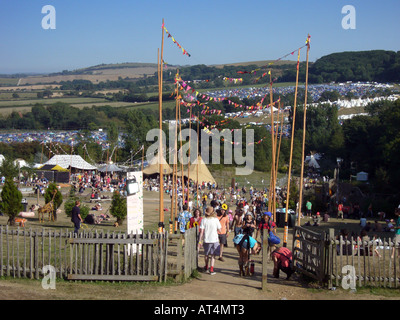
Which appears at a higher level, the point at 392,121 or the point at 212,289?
the point at 392,121

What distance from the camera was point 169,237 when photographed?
10617 millimetres

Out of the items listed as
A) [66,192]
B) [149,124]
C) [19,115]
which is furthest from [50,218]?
[19,115]

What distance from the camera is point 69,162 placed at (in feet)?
179

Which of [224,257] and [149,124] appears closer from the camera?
[224,257]

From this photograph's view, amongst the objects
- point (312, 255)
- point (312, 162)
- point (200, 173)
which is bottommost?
point (312, 162)

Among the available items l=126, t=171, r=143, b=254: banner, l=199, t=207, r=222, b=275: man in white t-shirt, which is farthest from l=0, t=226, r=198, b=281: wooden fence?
l=199, t=207, r=222, b=275: man in white t-shirt

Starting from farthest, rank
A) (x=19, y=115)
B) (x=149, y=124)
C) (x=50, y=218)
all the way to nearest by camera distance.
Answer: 1. (x=19, y=115)
2. (x=149, y=124)
3. (x=50, y=218)

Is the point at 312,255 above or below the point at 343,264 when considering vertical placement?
above

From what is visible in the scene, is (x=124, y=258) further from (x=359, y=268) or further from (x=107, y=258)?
(x=359, y=268)

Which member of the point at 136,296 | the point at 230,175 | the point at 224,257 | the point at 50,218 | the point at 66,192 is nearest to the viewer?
the point at 136,296

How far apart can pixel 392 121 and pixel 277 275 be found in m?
44.4

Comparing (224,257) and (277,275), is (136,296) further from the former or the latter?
(224,257)

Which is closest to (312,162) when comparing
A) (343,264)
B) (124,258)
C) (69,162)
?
(69,162)

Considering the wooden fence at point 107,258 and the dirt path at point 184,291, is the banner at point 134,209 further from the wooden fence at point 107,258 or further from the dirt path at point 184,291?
the dirt path at point 184,291
